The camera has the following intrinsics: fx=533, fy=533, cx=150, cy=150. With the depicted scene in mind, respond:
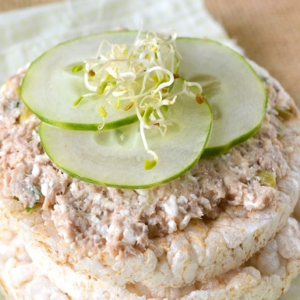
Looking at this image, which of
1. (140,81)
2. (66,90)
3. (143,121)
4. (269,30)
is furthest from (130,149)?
(269,30)

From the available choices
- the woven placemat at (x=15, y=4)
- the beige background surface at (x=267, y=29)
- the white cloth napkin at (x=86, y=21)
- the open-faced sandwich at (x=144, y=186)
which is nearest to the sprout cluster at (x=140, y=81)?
the open-faced sandwich at (x=144, y=186)

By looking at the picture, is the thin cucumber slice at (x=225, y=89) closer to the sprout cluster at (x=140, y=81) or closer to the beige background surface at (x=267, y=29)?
the sprout cluster at (x=140, y=81)

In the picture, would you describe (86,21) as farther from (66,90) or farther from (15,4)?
(66,90)

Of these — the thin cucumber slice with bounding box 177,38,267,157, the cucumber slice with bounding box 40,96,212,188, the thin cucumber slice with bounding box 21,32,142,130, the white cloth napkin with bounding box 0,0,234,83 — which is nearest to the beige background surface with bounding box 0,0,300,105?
the white cloth napkin with bounding box 0,0,234,83

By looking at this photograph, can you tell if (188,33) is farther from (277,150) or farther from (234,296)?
(234,296)

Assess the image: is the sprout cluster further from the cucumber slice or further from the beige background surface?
the beige background surface

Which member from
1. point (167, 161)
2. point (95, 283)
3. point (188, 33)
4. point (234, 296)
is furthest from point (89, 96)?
point (188, 33)
